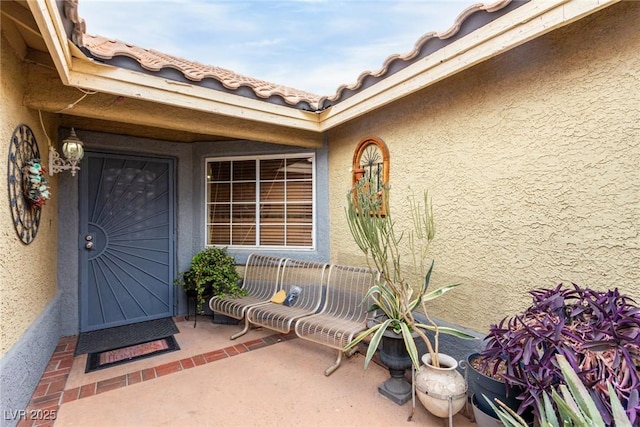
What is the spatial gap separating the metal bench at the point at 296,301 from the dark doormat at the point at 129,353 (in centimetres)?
141

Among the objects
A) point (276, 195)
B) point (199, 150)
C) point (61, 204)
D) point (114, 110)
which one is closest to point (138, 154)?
point (199, 150)

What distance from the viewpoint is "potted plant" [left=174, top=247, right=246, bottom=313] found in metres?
6.05

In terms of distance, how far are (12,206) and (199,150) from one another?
→ 409cm

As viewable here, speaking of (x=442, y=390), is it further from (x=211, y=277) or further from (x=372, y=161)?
(x=211, y=277)

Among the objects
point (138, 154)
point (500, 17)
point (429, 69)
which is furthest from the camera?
point (138, 154)

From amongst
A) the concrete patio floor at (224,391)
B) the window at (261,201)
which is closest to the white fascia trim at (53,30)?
the window at (261,201)

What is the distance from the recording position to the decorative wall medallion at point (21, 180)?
10.8 feet

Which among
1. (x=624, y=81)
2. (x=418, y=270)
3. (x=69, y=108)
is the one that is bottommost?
(x=418, y=270)

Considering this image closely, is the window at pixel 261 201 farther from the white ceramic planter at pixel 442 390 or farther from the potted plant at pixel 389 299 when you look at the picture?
the white ceramic planter at pixel 442 390

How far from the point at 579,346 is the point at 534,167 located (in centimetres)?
189

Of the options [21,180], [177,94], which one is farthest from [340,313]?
[21,180]

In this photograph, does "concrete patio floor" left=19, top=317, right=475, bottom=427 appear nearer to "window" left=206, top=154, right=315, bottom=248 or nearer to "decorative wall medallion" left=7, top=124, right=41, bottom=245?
"decorative wall medallion" left=7, top=124, right=41, bottom=245

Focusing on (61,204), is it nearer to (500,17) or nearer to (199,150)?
(199,150)

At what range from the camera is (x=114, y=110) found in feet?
14.6
